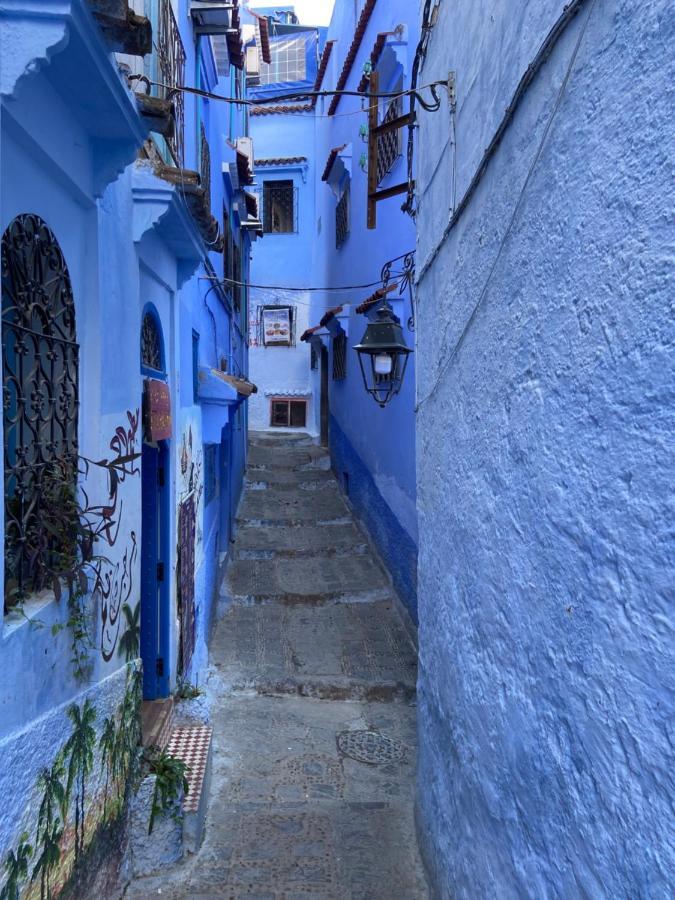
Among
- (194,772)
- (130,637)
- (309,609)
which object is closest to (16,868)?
(130,637)

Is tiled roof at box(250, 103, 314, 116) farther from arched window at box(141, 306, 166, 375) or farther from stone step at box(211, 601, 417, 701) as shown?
arched window at box(141, 306, 166, 375)

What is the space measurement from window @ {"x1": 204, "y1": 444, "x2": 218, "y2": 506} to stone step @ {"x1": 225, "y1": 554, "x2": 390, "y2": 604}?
61.1 inches

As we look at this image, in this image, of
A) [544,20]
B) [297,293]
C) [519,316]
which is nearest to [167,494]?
[519,316]

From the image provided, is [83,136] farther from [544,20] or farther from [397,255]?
[397,255]

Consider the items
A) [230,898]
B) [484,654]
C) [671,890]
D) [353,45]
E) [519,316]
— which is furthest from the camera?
[353,45]

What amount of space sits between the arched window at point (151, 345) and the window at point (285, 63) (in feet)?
62.2

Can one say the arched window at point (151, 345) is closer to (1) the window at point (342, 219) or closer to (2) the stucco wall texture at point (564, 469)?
(2) the stucco wall texture at point (564, 469)

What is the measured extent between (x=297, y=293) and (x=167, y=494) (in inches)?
621

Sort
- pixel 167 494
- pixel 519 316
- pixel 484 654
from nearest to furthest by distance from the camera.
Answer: pixel 519 316, pixel 484 654, pixel 167 494

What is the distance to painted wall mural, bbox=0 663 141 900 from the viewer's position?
2736mm

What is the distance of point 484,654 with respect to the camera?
126 inches

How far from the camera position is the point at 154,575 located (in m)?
5.79

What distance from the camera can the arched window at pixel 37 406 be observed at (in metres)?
2.71

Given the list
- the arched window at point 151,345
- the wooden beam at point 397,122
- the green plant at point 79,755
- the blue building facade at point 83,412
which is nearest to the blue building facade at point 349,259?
the wooden beam at point 397,122
